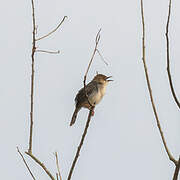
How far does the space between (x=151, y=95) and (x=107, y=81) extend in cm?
727

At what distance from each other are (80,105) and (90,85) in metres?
0.87

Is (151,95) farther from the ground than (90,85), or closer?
closer

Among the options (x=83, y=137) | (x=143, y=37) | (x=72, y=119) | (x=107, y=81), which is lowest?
(x=83, y=137)

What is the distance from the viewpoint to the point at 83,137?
11.8 feet

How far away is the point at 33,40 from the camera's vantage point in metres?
3.71

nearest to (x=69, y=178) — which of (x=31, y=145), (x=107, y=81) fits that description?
(x=31, y=145)

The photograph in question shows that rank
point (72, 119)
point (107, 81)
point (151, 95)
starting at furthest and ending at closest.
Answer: point (107, 81)
point (72, 119)
point (151, 95)

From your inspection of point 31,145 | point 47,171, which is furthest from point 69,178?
point 31,145

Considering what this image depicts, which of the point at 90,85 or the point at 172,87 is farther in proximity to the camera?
the point at 90,85

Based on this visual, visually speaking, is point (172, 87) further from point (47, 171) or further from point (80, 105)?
point (80, 105)

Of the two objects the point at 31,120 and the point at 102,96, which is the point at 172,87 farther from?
the point at 102,96

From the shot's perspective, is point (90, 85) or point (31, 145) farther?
point (90, 85)

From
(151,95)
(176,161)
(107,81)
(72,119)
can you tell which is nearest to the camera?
(176,161)

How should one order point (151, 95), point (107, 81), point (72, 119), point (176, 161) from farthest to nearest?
point (107, 81) → point (72, 119) → point (151, 95) → point (176, 161)
